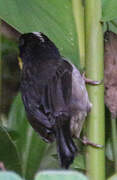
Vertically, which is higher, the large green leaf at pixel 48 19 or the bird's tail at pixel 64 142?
the large green leaf at pixel 48 19

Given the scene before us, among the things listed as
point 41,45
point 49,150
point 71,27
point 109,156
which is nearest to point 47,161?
point 49,150

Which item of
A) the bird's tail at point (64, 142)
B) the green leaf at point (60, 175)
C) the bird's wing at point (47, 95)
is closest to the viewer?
the green leaf at point (60, 175)

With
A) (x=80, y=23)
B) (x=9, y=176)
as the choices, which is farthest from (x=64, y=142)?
(x=9, y=176)

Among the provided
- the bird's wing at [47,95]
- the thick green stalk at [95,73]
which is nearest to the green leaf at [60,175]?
the thick green stalk at [95,73]

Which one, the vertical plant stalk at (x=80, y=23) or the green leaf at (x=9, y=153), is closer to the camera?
the vertical plant stalk at (x=80, y=23)

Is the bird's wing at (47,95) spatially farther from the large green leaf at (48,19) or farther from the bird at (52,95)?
the large green leaf at (48,19)

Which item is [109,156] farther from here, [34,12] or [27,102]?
[34,12]
